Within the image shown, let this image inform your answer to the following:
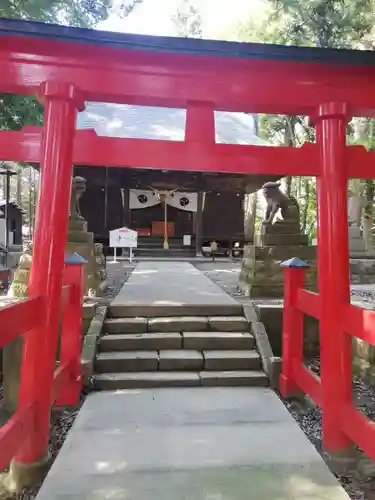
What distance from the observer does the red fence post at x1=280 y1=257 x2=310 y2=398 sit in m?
4.57

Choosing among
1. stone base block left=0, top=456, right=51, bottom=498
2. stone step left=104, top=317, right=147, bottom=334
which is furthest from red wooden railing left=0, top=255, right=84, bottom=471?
stone step left=104, top=317, right=147, bottom=334

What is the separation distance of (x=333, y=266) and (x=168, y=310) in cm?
297

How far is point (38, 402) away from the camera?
3.16 m

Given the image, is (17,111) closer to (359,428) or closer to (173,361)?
(173,361)

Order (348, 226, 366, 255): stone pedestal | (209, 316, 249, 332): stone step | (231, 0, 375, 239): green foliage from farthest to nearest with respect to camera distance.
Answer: (231, 0, 375, 239): green foliage
(348, 226, 366, 255): stone pedestal
(209, 316, 249, 332): stone step

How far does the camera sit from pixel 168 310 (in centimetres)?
591

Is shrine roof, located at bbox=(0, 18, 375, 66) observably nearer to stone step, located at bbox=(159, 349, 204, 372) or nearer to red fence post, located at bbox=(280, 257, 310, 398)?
red fence post, located at bbox=(280, 257, 310, 398)

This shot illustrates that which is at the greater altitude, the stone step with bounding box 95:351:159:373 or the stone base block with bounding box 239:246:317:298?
the stone base block with bounding box 239:246:317:298

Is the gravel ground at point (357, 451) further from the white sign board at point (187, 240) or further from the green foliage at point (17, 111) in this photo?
the white sign board at point (187, 240)

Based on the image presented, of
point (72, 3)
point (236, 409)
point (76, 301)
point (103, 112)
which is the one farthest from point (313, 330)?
point (103, 112)

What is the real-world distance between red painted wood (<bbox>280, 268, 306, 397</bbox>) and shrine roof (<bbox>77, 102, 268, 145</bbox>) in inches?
368

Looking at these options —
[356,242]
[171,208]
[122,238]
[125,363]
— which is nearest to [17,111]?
[122,238]

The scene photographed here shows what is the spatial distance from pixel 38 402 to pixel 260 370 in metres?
2.84

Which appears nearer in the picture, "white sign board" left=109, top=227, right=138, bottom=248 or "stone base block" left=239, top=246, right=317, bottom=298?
"stone base block" left=239, top=246, right=317, bottom=298
